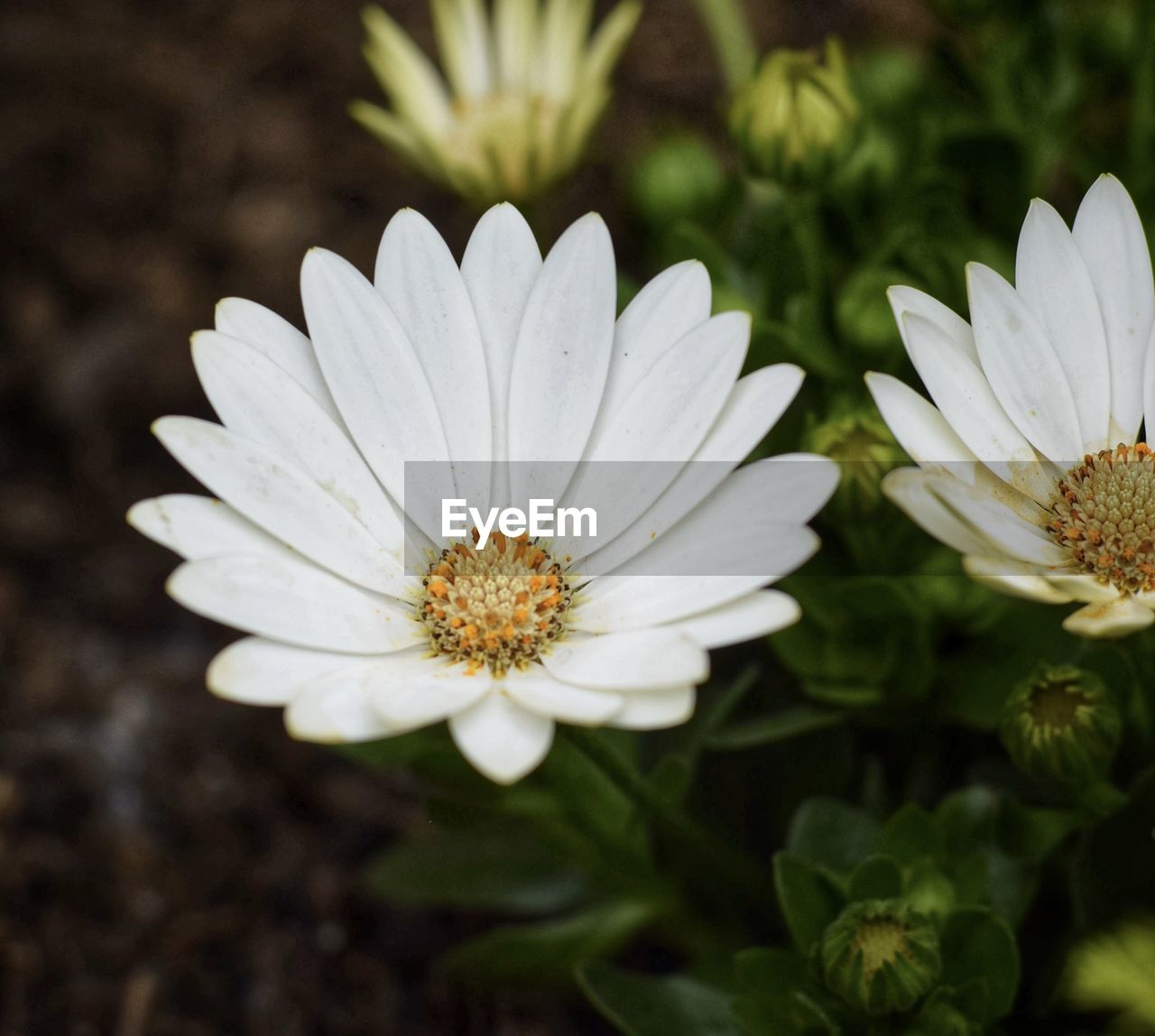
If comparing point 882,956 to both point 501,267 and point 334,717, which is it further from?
point 501,267

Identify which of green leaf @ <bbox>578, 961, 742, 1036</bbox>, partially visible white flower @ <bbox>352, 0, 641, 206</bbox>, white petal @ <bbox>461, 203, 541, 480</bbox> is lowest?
green leaf @ <bbox>578, 961, 742, 1036</bbox>

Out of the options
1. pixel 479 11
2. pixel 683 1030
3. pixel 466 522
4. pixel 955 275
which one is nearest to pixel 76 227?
pixel 479 11

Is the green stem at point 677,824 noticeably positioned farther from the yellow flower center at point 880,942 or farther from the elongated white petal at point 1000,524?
the elongated white petal at point 1000,524

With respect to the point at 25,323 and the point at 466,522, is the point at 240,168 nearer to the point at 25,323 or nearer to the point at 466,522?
the point at 25,323

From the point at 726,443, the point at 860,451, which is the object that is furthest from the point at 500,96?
the point at 726,443

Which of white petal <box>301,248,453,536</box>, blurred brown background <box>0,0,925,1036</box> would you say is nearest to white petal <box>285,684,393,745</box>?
white petal <box>301,248,453,536</box>

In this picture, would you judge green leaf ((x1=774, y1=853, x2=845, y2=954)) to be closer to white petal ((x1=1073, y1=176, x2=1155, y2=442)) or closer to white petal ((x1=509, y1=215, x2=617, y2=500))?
white petal ((x1=509, y1=215, x2=617, y2=500))
